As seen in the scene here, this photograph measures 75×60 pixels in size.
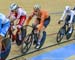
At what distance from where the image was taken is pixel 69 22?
10906mm

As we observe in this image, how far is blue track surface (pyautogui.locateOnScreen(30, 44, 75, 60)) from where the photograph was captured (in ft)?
29.4

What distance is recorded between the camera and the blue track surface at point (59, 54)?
353 inches

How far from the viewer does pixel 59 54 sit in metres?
9.53

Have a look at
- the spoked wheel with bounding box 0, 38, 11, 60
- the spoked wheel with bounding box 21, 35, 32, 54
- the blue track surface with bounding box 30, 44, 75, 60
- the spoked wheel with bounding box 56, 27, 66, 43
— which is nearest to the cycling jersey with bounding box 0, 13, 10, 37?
the spoked wheel with bounding box 0, 38, 11, 60

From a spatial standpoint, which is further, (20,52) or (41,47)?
(41,47)

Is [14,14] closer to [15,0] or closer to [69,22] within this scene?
[69,22]

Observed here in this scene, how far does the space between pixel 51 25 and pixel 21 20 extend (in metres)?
5.87

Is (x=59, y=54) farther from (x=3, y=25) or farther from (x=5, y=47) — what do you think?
(x=3, y=25)

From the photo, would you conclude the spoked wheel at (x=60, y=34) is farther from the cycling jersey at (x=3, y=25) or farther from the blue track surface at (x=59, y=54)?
the cycling jersey at (x=3, y=25)

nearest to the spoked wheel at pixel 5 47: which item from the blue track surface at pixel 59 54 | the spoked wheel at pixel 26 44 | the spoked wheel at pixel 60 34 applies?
the spoked wheel at pixel 26 44

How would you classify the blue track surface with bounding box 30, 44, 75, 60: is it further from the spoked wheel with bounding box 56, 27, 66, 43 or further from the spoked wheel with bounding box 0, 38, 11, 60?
the spoked wheel with bounding box 0, 38, 11, 60

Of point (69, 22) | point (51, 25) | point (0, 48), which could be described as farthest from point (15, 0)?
point (0, 48)

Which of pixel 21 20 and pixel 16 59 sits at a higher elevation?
pixel 21 20

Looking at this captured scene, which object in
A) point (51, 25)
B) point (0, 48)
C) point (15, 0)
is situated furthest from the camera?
point (15, 0)
